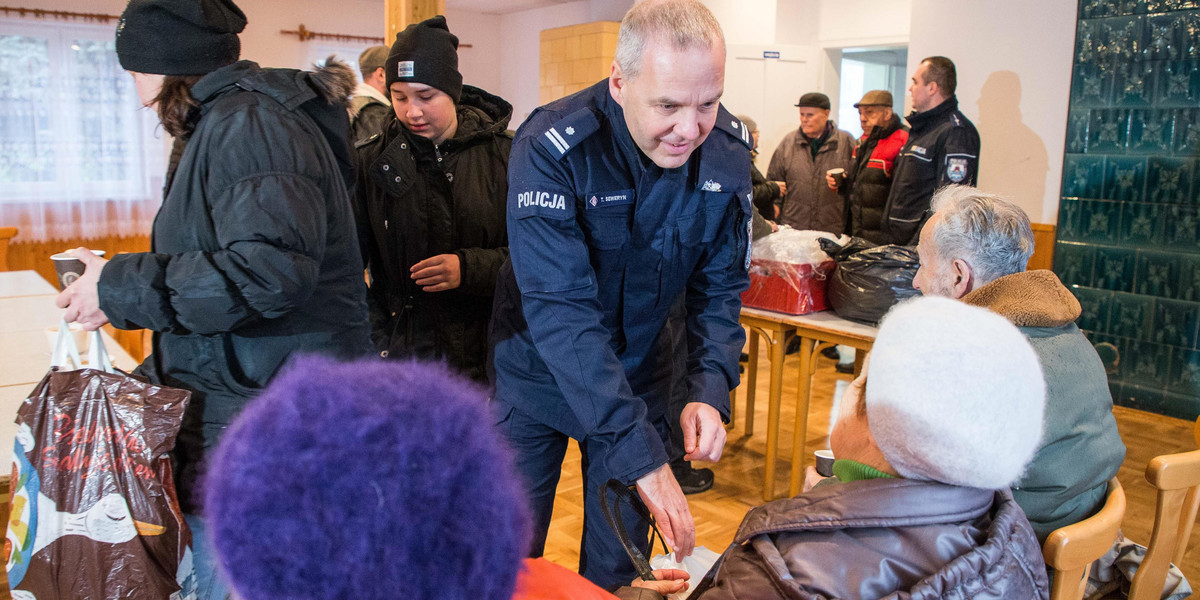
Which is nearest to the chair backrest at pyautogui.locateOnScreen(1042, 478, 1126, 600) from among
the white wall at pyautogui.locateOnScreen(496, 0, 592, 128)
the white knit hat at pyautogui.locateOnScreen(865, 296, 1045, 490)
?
the white knit hat at pyautogui.locateOnScreen(865, 296, 1045, 490)

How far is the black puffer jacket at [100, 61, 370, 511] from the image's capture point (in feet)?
4.38

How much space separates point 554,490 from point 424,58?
1244mm

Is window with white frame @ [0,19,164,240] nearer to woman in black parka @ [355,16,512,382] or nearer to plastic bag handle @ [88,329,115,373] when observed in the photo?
woman in black parka @ [355,16,512,382]

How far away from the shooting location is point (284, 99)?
142 centimetres

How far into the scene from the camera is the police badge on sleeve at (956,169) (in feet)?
14.2

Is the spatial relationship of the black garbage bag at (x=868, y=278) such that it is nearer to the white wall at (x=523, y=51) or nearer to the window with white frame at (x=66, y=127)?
the window with white frame at (x=66, y=127)

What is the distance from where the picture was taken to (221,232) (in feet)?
4.48

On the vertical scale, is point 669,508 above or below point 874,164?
below

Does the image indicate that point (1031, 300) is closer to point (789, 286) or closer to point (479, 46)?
point (789, 286)

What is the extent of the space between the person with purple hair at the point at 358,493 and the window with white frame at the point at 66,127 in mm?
7208

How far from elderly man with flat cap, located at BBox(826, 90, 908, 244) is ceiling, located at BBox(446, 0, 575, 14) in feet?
16.2

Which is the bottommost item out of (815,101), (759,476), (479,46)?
(759,476)

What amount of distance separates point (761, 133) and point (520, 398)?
573 centimetres

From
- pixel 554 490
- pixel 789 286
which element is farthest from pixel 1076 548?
pixel 789 286
